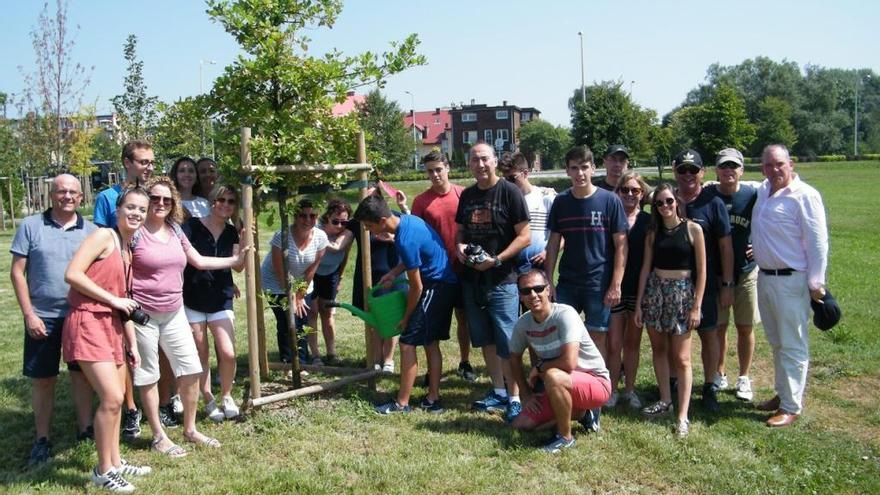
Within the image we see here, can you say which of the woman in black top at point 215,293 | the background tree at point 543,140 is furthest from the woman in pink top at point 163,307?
the background tree at point 543,140

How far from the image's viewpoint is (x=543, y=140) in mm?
75250

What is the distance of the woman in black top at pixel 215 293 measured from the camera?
5613mm

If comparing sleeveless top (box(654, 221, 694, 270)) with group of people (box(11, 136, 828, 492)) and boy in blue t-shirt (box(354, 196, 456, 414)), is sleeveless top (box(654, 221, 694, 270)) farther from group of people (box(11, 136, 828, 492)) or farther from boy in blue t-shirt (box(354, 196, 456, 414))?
boy in blue t-shirt (box(354, 196, 456, 414))

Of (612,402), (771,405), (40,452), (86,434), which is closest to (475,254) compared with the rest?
(612,402)

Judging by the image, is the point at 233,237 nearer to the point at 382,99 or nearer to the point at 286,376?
the point at 286,376

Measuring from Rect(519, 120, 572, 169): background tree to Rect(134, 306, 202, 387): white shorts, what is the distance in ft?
230

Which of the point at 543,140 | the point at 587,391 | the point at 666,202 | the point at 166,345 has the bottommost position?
the point at 587,391

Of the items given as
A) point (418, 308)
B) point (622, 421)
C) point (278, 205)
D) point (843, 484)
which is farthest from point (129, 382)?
point (843, 484)

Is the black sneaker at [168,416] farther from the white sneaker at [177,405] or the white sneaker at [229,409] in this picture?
the white sneaker at [229,409]

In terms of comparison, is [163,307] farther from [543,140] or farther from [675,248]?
[543,140]

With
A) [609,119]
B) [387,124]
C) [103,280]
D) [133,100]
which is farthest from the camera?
[387,124]

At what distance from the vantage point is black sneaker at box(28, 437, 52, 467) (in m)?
5.04

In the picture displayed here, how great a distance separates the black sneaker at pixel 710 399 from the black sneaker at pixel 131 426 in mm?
4426

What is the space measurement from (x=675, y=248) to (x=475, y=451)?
2133 millimetres
